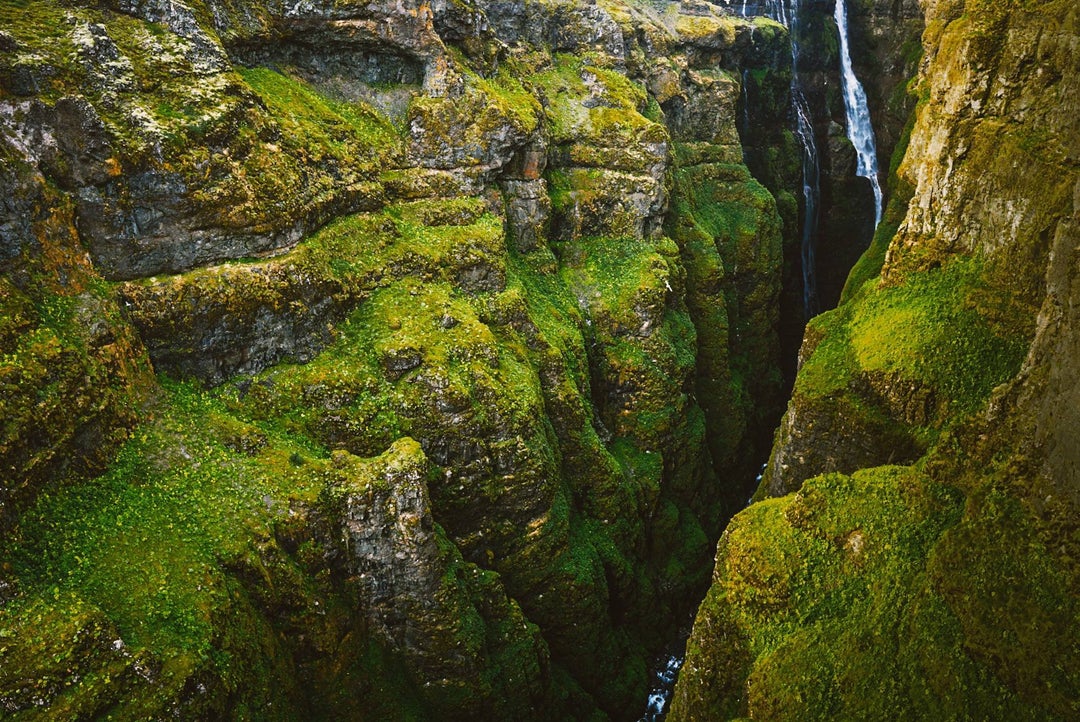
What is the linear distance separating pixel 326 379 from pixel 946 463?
1666cm

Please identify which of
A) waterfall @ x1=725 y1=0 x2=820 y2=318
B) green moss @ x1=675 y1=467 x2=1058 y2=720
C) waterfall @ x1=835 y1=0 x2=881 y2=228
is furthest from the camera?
waterfall @ x1=725 y1=0 x2=820 y2=318

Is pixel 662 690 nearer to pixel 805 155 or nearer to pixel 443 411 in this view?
pixel 443 411

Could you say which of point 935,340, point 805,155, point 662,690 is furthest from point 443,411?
point 805,155

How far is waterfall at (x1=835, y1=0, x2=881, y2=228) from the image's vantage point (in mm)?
48875

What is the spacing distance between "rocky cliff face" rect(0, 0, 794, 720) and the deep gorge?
Result: 0.32 ft

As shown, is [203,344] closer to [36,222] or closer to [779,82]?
[36,222]

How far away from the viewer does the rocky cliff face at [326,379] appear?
49.8 feet

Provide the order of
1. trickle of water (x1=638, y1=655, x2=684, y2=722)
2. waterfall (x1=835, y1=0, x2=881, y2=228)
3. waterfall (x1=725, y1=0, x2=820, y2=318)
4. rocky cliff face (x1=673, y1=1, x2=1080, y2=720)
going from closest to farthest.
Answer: rocky cliff face (x1=673, y1=1, x2=1080, y2=720) < trickle of water (x1=638, y1=655, x2=684, y2=722) < waterfall (x1=835, y1=0, x2=881, y2=228) < waterfall (x1=725, y1=0, x2=820, y2=318)

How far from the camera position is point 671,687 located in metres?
28.3

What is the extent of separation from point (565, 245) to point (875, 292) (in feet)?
50.7

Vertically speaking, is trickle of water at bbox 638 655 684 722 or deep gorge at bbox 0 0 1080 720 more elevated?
deep gorge at bbox 0 0 1080 720

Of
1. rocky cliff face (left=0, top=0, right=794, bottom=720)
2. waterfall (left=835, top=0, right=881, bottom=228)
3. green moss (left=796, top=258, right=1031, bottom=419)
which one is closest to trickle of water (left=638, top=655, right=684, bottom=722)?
rocky cliff face (left=0, top=0, right=794, bottom=720)

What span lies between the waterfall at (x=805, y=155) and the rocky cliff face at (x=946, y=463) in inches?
1078

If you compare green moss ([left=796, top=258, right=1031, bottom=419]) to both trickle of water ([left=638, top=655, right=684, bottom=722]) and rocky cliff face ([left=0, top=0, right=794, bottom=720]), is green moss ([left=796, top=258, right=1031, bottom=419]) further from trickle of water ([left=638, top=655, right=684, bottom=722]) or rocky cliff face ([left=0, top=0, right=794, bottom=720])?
trickle of water ([left=638, top=655, right=684, bottom=722])
